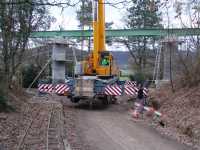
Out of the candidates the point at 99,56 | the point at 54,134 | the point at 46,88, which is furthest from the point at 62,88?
the point at 54,134

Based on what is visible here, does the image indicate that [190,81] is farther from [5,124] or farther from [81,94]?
[5,124]

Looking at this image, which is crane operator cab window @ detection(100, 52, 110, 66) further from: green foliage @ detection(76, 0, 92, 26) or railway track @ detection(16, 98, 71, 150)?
railway track @ detection(16, 98, 71, 150)

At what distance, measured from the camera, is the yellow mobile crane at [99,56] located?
104 ft

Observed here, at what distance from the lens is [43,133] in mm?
17594

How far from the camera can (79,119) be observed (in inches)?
940

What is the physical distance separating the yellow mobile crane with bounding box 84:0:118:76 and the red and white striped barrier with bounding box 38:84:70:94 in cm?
202

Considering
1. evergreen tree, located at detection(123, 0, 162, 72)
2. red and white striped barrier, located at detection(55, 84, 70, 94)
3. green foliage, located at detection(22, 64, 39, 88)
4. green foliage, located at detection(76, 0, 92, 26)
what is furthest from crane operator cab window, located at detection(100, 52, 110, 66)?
evergreen tree, located at detection(123, 0, 162, 72)

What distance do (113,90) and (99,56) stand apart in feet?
11.1

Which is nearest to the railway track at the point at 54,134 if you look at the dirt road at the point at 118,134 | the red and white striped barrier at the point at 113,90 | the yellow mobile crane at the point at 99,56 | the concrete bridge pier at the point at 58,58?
the dirt road at the point at 118,134

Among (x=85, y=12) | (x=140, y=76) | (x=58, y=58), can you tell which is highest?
(x=85, y=12)

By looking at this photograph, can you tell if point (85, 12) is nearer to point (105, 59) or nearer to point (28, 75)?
point (105, 59)

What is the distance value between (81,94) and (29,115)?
6092 mm

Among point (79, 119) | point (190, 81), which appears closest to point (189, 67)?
point (190, 81)

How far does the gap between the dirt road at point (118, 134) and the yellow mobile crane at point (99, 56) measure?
5.72m
